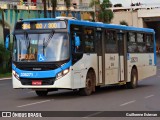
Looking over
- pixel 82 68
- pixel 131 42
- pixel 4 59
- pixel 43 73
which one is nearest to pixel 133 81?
pixel 131 42

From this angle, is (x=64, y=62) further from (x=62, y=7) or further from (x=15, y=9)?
(x=62, y=7)

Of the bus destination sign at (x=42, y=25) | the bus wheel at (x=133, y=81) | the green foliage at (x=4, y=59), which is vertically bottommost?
the green foliage at (x=4, y=59)

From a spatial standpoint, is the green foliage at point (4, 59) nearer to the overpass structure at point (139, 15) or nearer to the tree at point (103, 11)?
the tree at point (103, 11)

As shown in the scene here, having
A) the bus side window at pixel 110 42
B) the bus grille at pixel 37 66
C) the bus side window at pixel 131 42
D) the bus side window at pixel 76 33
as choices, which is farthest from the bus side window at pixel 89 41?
the bus side window at pixel 131 42

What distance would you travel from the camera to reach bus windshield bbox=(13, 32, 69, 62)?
18750 mm

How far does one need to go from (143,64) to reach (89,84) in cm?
762

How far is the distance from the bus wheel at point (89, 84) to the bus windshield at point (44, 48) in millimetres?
1932

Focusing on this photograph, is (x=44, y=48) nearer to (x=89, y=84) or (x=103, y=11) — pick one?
(x=89, y=84)

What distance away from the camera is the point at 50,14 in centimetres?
6262

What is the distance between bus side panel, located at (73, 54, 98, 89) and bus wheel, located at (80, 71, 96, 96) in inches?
11.0

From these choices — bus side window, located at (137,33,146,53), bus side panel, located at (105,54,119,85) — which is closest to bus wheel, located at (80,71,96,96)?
bus side panel, located at (105,54,119,85)

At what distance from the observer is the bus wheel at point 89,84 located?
20188 mm

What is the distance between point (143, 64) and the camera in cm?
2734

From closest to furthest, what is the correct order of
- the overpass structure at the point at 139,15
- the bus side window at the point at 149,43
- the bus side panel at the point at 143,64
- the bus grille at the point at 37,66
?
the bus grille at the point at 37,66 < the bus side panel at the point at 143,64 < the bus side window at the point at 149,43 < the overpass structure at the point at 139,15
